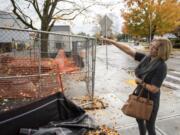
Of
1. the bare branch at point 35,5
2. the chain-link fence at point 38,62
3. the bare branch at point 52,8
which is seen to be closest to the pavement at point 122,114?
the chain-link fence at point 38,62

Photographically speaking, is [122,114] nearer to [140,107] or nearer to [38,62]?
[38,62]

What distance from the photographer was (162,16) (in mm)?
36500

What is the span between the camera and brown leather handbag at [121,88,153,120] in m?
3.96

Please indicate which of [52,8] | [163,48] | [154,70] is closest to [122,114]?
[154,70]

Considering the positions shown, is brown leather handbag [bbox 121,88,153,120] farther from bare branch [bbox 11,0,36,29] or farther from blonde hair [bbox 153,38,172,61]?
bare branch [bbox 11,0,36,29]

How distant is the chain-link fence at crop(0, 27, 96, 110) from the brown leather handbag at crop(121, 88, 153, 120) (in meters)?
2.06

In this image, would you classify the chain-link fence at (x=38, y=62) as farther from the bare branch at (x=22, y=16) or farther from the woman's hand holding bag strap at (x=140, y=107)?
the bare branch at (x=22, y=16)

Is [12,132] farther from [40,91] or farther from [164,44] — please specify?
[164,44]

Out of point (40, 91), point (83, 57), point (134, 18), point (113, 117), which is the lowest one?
point (113, 117)

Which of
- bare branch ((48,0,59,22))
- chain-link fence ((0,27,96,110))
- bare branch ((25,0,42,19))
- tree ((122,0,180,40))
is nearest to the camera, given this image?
chain-link fence ((0,27,96,110))

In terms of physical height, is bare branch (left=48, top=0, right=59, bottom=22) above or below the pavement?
above

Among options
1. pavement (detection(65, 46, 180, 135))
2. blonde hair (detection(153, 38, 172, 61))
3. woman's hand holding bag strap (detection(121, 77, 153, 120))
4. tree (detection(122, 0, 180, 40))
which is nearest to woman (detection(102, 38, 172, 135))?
blonde hair (detection(153, 38, 172, 61))

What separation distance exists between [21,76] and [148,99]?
107 inches

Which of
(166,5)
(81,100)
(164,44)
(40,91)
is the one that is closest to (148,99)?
(164,44)
